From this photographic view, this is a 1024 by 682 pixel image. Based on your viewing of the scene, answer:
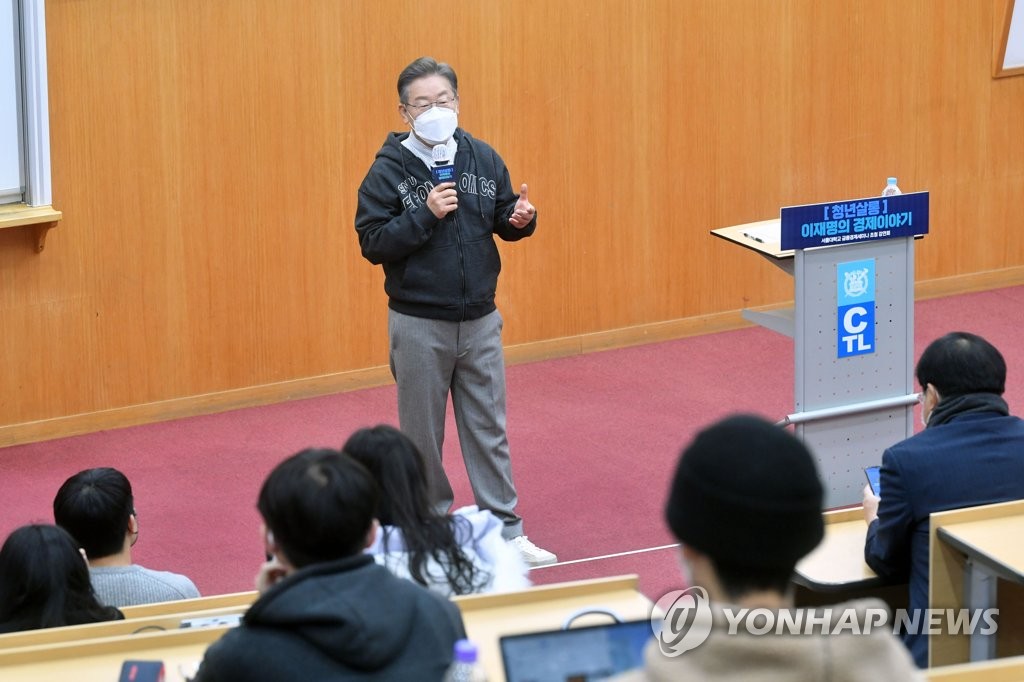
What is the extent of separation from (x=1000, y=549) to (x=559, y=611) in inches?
40.8

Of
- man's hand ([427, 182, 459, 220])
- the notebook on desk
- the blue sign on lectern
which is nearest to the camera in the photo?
the notebook on desk

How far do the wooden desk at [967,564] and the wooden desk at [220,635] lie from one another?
79 centimetres

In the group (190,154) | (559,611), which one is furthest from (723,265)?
(559,611)

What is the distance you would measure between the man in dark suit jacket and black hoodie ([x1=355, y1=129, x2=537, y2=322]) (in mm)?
1589

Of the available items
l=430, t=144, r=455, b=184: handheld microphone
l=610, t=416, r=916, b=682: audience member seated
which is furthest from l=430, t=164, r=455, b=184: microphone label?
l=610, t=416, r=916, b=682: audience member seated

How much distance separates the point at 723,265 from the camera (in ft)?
23.9

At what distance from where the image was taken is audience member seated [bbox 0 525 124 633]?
10.1 ft

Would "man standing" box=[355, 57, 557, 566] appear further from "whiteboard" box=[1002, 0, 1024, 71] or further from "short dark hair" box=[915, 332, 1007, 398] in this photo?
"whiteboard" box=[1002, 0, 1024, 71]

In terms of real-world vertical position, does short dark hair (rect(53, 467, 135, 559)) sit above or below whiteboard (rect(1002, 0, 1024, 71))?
below

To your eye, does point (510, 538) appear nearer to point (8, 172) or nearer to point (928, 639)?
point (928, 639)

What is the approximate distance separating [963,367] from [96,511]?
210 cm

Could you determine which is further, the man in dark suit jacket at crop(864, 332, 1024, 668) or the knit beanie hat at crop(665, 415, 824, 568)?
the man in dark suit jacket at crop(864, 332, 1024, 668)

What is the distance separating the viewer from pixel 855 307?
4777mm

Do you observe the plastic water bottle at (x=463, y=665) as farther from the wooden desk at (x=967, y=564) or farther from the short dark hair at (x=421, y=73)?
the short dark hair at (x=421, y=73)
